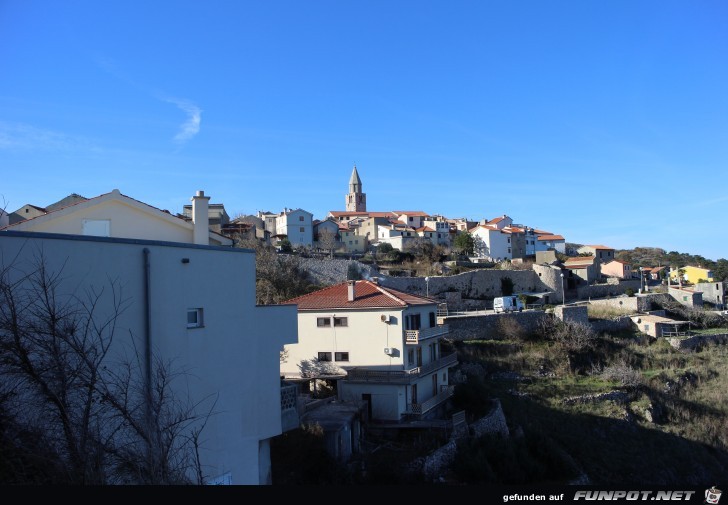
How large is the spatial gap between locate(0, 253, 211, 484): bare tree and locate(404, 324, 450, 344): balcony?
15480 millimetres

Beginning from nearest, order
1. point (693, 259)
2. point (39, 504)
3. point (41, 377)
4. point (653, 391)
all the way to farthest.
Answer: point (39, 504) < point (41, 377) < point (653, 391) < point (693, 259)

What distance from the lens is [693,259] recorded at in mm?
106250

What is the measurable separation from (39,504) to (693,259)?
4751 inches

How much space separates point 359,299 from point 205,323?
1452 cm

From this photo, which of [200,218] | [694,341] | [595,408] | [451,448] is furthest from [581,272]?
[200,218]

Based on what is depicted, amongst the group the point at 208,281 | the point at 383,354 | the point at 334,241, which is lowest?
the point at 383,354

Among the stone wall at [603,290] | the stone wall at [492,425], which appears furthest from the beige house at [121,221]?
the stone wall at [603,290]

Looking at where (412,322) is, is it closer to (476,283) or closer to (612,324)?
(612,324)

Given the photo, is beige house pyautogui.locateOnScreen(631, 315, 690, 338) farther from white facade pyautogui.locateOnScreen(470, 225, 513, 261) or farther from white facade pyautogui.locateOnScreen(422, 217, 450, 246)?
white facade pyautogui.locateOnScreen(422, 217, 450, 246)

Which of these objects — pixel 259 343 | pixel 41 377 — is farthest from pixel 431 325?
pixel 41 377

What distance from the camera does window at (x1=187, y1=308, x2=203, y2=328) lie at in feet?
33.9

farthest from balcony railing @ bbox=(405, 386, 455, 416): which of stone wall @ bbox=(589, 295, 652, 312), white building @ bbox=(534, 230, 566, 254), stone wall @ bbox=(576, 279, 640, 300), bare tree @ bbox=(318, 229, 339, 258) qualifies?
white building @ bbox=(534, 230, 566, 254)

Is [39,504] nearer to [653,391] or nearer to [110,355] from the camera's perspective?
[110,355]

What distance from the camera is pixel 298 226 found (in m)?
65.8
